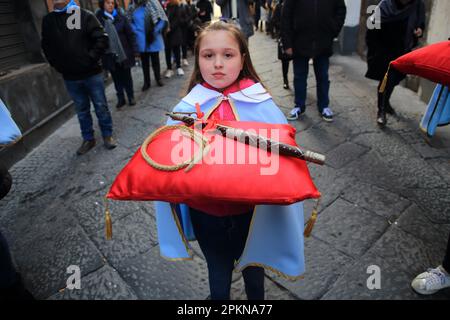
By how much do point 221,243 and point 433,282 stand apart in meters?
1.31

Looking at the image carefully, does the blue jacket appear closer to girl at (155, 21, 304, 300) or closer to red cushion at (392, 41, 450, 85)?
girl at (155, 21, 304, 300)

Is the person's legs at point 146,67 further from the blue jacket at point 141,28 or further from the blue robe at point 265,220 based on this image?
the blue robe at point 265,220

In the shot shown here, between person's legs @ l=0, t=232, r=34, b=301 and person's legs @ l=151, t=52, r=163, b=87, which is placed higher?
person's legs @ l=151, t=52, r=163, b=87

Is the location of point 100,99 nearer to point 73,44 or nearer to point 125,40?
point 73,44

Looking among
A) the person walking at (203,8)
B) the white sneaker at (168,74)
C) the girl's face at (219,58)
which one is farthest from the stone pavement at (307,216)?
the person walking at (203,8)

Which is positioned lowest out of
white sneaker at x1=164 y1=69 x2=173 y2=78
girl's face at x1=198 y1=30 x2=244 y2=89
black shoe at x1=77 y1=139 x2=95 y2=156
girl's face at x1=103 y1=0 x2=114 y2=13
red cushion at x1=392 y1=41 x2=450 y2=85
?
black shoe at x1=77 y1=139 x2=95 y2=156

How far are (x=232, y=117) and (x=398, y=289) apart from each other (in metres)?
1.47

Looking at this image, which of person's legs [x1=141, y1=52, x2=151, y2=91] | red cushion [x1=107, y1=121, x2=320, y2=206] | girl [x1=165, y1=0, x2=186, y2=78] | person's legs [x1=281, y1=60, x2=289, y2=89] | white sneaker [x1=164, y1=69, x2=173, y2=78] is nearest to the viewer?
red cushion [x1=107, y1=121, x2=320, y2=206]

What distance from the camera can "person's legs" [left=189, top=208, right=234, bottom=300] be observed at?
1375mm

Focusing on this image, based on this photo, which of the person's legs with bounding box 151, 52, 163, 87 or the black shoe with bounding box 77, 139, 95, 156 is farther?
the person's legs with bounding box 151, 52, 163, 87

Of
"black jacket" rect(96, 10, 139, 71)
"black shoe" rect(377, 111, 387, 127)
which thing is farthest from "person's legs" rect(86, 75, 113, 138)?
"black shoe" rect(377, 111, 387, 127)

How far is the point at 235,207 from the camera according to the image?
132cm

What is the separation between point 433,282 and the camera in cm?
186

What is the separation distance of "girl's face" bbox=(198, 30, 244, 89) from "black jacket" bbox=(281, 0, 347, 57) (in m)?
2.84
